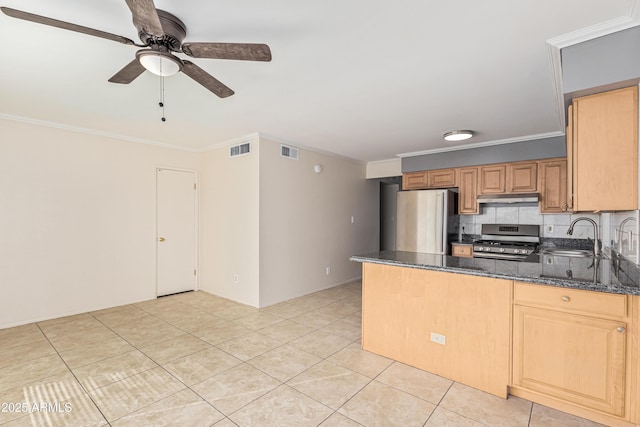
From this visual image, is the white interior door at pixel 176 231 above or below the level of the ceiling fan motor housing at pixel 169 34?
below

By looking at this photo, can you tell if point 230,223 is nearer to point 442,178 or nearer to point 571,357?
point 442,178

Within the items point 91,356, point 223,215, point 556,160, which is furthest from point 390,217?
point 91,356

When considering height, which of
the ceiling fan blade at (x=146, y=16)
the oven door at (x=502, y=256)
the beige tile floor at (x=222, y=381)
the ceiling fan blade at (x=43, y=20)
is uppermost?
the ceiling fan blade at (x=146, y=16)

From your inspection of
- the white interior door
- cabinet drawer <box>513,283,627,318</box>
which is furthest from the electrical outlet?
the white interior door

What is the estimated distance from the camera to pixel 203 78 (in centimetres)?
193

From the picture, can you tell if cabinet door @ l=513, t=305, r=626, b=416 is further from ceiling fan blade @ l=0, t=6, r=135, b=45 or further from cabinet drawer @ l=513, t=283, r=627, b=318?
ceiling fan blade @ l=0, t=6, r=135, b=45

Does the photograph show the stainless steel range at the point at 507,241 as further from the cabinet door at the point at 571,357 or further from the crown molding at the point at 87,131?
the crown molding at the point at 87,131

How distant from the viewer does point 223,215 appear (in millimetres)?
4734

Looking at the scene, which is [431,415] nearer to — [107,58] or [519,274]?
[519,274]

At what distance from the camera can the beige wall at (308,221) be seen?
4.31 m

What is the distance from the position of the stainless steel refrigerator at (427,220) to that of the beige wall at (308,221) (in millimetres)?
1114

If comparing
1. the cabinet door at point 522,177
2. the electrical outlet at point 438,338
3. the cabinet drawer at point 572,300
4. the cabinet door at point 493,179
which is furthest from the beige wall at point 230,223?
the cabinet door at point 522,177

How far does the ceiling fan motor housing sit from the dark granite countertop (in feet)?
7.14

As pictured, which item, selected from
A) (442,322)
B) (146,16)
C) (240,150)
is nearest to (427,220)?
(442,322)
